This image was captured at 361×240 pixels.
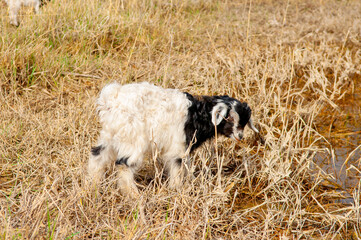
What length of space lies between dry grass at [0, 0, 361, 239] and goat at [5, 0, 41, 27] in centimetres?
25

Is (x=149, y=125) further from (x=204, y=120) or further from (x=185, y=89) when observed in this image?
(x=185, y=89)

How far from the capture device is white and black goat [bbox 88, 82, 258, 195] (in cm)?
354

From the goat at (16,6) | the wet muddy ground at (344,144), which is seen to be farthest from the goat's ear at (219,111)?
the goat at (16,6)

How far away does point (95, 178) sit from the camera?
11.4 feet

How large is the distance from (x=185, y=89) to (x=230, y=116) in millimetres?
1926

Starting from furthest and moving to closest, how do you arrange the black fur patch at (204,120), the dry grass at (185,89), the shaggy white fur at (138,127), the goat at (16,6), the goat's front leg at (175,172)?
the goat at (16,6) → the black fur patch at (204,120) → the goat's front leg at (175,172) → the shaggy white fur at (138,127) → the dry grass at (185,89)

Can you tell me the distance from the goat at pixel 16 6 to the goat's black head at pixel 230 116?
3.97 metres

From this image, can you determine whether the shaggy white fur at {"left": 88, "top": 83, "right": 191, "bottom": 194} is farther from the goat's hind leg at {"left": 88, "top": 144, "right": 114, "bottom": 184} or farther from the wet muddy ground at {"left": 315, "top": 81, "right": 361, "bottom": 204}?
the wet muddy ground at {"left": 315, "top": 81, "right": 361, "bottom": 204}

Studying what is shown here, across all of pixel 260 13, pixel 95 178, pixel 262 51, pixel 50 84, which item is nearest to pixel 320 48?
pixel 262 51

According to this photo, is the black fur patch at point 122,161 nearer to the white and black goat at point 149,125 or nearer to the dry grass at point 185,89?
the white and black goat at point 149,125

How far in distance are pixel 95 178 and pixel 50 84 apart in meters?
2.68

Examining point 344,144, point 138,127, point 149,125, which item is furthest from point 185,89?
point 138,127

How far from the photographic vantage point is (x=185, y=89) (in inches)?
231

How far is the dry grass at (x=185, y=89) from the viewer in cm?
331
